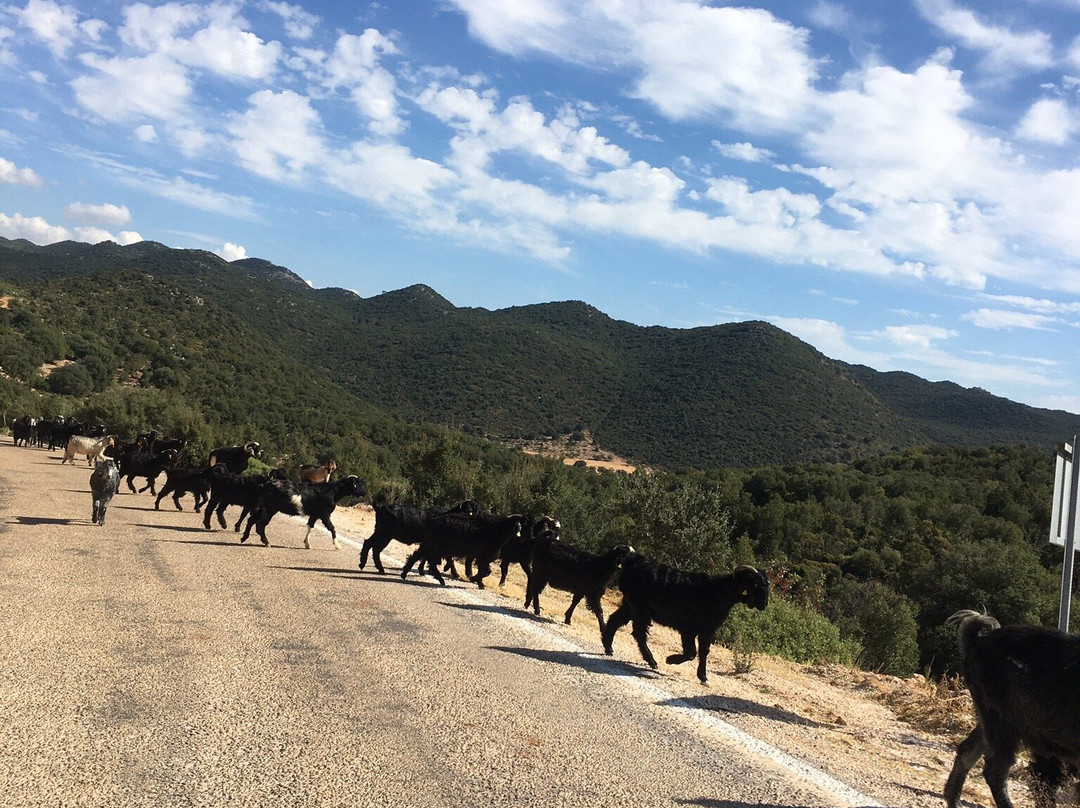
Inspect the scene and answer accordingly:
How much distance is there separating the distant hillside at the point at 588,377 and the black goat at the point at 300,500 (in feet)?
211

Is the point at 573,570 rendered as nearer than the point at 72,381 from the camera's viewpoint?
Yes

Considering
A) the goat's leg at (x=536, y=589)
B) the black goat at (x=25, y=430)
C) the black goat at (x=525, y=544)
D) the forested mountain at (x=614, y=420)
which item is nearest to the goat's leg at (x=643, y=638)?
the goat's leg at (x=536, y=589)

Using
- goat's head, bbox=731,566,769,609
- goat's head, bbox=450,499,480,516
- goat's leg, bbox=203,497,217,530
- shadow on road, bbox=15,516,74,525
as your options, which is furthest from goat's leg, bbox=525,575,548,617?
shadow on road, bbox=15,516,74,525

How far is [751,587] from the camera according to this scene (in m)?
8.88

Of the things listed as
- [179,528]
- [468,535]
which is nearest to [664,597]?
[468,535]

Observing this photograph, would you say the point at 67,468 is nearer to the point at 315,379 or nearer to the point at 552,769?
the point at 552,769

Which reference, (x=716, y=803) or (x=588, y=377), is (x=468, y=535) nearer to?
(x=716, y=803)

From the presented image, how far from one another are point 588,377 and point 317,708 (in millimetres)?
108924

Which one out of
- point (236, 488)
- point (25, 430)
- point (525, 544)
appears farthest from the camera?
point (25, 430)

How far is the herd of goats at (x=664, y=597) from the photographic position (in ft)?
16.5

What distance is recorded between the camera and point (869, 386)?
125 m

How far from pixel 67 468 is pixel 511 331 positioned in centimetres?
9395

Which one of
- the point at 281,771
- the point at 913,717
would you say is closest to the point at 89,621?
the point at 281,771

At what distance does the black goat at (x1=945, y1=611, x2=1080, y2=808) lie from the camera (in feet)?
16.0
